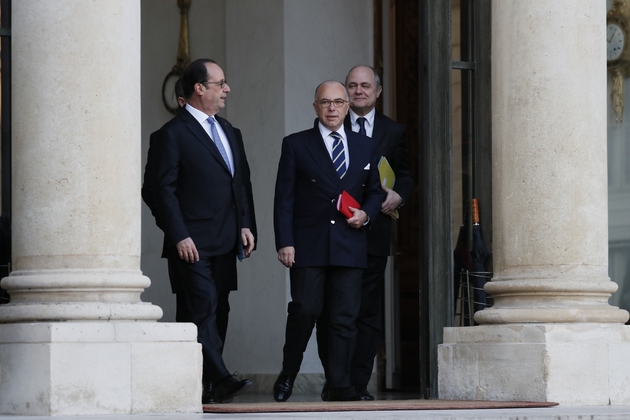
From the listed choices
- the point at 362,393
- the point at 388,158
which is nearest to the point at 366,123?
the point at 388,158

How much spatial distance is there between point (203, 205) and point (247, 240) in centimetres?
36

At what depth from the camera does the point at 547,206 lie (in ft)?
31.2

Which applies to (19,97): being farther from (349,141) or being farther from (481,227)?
(481,227)

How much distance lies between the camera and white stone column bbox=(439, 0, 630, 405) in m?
9.37

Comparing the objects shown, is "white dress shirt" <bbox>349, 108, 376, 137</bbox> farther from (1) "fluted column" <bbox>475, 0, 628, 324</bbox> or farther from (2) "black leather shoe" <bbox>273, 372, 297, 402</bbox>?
(2) "black leather shoe" <bbox>273, 372, 297, 402</bbox>

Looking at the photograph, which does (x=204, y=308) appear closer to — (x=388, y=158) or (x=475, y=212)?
(x=388, y=158)

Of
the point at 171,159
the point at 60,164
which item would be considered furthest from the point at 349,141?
the point at 60,164

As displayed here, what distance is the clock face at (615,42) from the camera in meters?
11.5

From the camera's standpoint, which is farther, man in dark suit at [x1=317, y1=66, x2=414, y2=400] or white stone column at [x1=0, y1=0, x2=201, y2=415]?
man in dark suit at [x1=317, y1=66, x2=414, y2=400]

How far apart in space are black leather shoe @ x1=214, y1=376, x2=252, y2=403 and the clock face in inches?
165

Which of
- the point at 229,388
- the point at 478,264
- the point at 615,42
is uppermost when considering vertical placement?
the point at 615,42

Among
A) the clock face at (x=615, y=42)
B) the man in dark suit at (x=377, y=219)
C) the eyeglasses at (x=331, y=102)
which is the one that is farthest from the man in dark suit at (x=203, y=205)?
the clock face at (x=615, y=42)

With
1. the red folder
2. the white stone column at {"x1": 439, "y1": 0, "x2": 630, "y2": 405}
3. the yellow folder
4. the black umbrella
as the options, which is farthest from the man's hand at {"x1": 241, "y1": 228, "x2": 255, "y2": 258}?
the black umbrella

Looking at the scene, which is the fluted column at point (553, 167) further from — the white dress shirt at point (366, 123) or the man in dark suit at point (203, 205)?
the man in dark suit at point (203, 205)
